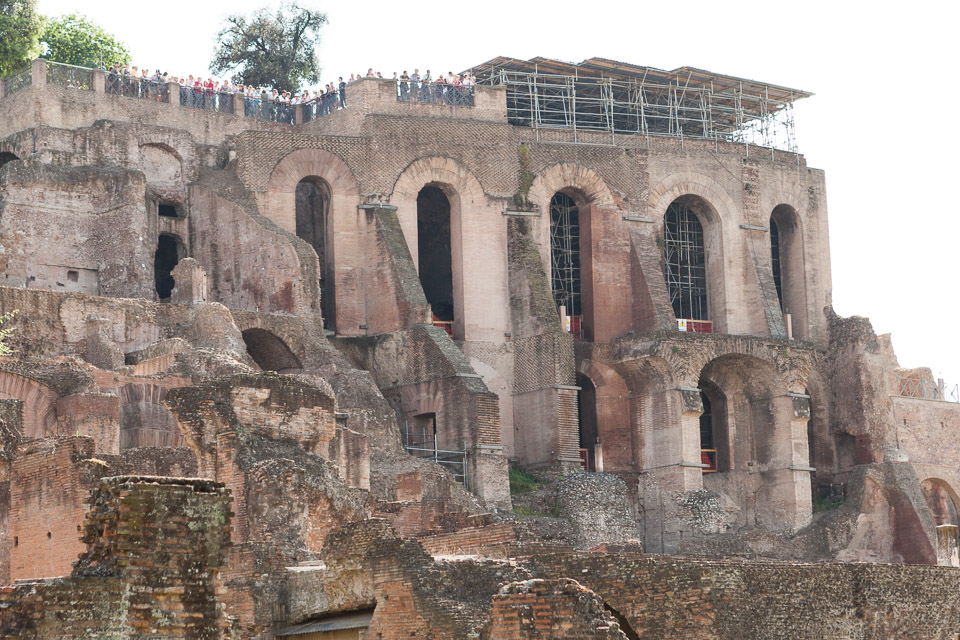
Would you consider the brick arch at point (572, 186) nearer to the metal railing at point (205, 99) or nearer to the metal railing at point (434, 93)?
the metal railing at point (434, 93)

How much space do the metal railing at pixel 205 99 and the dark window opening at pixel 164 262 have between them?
10.3 feet

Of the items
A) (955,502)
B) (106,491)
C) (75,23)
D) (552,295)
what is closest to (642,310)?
(552,295)

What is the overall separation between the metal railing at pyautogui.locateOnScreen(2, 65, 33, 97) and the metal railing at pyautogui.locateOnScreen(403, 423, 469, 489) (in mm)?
11475

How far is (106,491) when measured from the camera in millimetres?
10961

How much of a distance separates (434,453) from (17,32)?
57.7 feet

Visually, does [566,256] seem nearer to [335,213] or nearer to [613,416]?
[613,416]

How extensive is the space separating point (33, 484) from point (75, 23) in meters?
30.3

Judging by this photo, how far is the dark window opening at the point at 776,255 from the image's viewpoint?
43.6 meters

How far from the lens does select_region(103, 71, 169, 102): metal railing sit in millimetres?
37781

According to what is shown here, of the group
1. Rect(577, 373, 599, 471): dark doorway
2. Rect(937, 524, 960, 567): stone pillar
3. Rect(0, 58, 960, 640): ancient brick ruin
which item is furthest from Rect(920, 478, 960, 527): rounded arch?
Rect(577, 373, 599, 471): dark doorway

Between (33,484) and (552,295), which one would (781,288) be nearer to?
(552,295)

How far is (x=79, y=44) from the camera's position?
47.4m

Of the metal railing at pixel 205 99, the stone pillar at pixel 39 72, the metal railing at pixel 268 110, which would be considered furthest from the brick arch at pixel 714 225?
the stone pillar at pixel 39 72

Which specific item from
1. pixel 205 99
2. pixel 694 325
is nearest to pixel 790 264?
pixel 694 325
